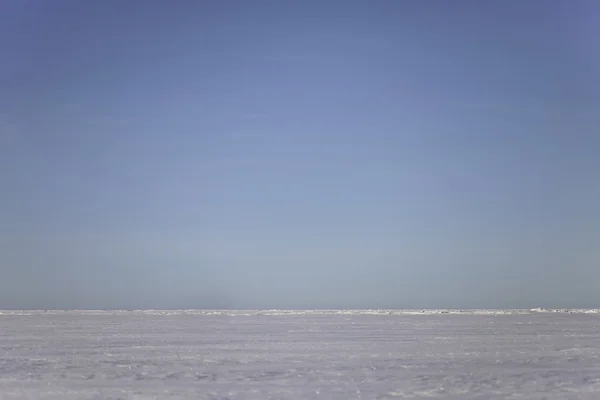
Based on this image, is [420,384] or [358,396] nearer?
[358,396]

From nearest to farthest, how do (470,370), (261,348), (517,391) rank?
(517,391) < (470,370) < (261,348)

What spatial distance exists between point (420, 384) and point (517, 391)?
5.75ft

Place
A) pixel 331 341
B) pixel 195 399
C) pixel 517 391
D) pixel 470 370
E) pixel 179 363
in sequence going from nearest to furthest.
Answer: pixel 195 399
pixel 517 391
pixel 470 370
pixel 179 363
pixel 331 341

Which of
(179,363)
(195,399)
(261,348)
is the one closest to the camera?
(195,399)

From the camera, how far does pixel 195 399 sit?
39.4 feet

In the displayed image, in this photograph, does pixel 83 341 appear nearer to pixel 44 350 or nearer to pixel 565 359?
pixel 44 350

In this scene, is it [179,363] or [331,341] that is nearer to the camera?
[179,363]

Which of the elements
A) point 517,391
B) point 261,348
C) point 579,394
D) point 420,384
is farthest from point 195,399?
point 261,348

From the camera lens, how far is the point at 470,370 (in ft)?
50.6

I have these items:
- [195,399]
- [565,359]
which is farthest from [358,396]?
[565,359]

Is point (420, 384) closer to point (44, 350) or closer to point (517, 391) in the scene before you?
point (517, 391)

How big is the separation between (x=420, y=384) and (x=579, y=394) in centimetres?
279

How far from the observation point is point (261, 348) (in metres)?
20.6

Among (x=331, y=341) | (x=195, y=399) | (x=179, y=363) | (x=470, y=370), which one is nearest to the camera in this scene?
(x=195, y=399)
